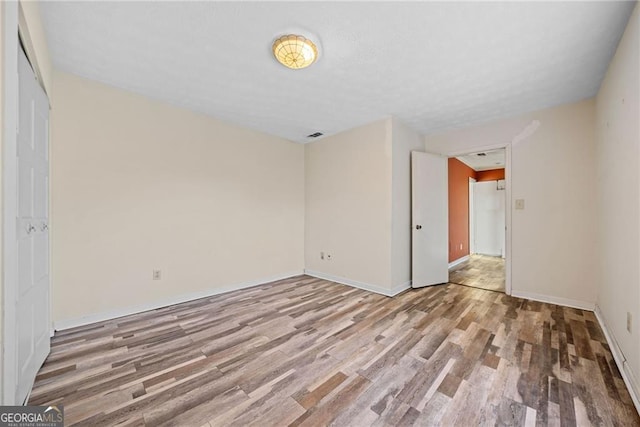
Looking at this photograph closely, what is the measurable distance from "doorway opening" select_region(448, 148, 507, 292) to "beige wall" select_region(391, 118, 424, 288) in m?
1.15

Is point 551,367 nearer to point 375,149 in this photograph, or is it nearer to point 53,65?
point 375,149

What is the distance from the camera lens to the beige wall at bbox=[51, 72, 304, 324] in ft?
7.45

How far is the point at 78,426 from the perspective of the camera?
1.23 meters

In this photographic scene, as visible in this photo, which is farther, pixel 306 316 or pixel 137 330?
pixel 306 316

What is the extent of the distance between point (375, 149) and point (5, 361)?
11.5 ft

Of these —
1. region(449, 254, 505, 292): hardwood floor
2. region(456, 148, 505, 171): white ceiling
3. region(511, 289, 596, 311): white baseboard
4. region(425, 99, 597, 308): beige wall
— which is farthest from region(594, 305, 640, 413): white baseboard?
region(456, 148, 505, 171): white ceiling

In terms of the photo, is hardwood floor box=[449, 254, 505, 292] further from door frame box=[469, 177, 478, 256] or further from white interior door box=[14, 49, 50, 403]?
white interior door box=[14, 49, 50, 403]

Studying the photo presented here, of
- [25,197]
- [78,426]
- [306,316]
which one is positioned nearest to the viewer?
[78,426]

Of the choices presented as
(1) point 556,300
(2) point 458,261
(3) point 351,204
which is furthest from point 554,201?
(2) point 458,261

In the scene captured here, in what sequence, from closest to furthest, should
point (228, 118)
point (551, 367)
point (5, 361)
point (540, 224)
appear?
1. point (5, 361)
2. point (551, 367)
3. point (540, 224)
4. point (228, 118)

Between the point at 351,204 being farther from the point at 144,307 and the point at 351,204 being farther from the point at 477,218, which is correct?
the point at 477,218

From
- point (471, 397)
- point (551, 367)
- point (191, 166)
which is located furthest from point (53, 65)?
point (551, 367)

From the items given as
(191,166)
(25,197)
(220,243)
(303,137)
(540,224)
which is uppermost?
(303,137)

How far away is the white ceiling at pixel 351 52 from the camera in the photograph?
1.52 metres
